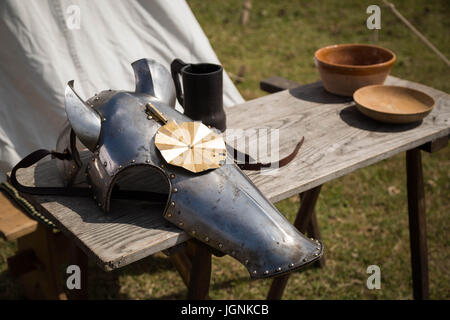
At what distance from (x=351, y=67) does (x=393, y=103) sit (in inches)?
7.5

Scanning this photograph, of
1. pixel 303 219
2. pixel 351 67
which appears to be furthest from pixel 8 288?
pixel 351 67

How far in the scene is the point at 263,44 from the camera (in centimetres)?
523

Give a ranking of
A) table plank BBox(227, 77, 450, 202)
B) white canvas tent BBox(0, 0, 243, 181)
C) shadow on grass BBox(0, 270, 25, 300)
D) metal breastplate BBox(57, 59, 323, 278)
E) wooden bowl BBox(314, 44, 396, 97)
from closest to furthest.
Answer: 1. metal breastplate BBox(57, 59, 323, 278)
2. table plank BBox(227, 77, 450, 202)
3. wooden bowl BBox(314, 44, 396, 97)
4. white canvas tent BBox(0, 0, 243, 181)
5. shadow on grass BBox(0, 270, 25, 300)

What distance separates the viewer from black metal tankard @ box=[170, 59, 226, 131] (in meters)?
1.30

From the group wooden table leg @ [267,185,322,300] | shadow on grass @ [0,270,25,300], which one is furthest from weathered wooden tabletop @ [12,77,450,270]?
shadow on grass @ [0,270,25,300]

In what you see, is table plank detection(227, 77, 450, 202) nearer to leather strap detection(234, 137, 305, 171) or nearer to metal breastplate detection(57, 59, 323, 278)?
leather strap detection(234, 137, 305, 171)

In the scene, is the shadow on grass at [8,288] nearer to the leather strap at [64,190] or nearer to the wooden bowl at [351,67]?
the leather strap at [64,190]

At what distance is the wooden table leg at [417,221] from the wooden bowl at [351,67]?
309 millimetres

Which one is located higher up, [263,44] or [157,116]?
[157,116]

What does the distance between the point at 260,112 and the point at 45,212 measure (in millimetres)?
812

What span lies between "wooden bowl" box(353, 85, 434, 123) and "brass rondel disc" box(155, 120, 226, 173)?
0.61 metres

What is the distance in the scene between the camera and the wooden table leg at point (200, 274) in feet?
4.28
